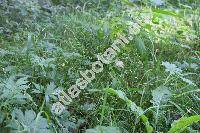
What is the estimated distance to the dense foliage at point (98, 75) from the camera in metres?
1.90

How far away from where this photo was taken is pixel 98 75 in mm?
2525

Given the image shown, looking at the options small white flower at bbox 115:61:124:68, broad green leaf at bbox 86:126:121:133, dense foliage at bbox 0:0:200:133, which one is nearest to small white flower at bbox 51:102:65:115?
dense foliage at bbox 0:0:200:133

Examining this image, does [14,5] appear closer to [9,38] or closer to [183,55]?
[9,38]

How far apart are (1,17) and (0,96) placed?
5.01 ft

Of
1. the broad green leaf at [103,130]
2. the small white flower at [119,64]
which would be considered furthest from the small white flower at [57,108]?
the small white flower at [119,64]

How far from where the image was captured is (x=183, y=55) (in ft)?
10.3

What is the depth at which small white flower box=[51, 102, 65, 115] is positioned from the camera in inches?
76.7

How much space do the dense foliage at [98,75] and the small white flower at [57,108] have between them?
0.06 ft

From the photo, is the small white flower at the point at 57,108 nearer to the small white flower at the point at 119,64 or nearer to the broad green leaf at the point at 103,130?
the broad green leaf at the point at 103,130

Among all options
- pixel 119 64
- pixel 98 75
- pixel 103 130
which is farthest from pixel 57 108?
pixel 119 64

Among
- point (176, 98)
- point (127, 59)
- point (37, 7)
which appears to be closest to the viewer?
point (176, 98)

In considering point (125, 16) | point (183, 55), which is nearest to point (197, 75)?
point (183, 55)

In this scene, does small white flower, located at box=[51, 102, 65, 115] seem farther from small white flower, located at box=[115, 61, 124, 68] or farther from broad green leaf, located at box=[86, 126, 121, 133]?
small white flower, located at box=[115, 61, 124, 68]

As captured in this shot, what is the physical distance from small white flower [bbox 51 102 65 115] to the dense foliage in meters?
0.02
